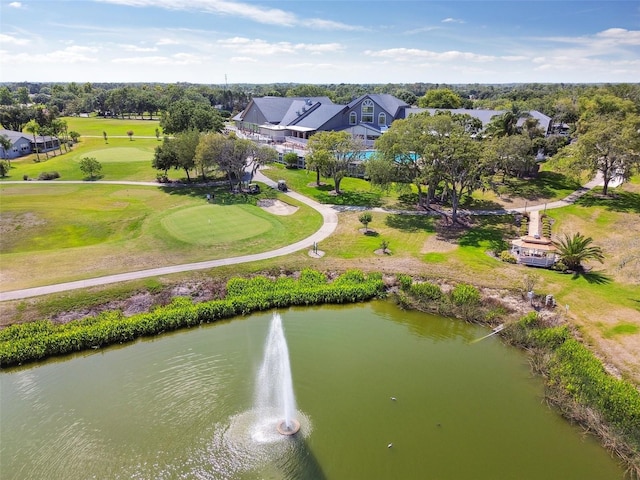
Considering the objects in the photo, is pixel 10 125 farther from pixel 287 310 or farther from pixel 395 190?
pixel 287 310

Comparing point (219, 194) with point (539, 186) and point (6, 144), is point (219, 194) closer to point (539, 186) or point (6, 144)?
point (539, 186)

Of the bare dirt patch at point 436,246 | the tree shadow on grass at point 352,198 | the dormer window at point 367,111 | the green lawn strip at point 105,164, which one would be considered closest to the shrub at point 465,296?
the bare dirt patch at point 436,246

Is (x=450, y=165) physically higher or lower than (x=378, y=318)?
higher

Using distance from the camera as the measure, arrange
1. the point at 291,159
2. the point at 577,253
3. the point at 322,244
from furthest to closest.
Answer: the point at 291,159, the point at 322,244, the point at 577,253

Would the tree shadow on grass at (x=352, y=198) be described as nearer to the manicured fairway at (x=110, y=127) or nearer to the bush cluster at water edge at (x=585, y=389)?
the bush cluster at water edge at (x=585, y=389)

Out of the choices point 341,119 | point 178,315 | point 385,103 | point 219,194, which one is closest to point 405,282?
point 178,315

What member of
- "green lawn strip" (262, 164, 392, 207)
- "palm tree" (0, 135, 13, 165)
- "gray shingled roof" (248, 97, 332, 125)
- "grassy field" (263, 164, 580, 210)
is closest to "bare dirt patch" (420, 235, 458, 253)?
"grassy field" (263, 164, 580, 210)

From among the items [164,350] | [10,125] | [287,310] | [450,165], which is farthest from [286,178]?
[10,125]
